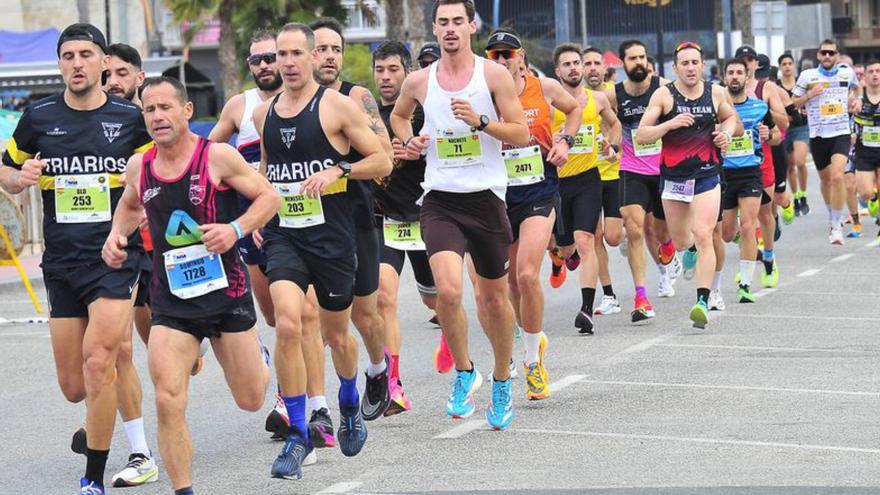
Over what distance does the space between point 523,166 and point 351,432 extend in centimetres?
249

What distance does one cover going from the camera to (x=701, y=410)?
9.34 metres

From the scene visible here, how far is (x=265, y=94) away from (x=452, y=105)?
1.27 metres

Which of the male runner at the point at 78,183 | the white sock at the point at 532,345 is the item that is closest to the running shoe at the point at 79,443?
the male runner at the point at 78,183

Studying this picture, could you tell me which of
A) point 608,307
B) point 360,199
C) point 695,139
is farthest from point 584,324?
point 360,199

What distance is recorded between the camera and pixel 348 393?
8406 mm

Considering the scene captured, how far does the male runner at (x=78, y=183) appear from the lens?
7.88 m

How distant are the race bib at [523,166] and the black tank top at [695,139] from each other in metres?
3.40

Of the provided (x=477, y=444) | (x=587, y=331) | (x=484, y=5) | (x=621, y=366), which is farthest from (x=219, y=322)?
(x=484, y=5)

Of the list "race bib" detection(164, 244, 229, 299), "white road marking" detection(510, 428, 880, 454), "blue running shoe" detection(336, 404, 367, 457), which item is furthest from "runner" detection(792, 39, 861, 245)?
"race bib" detection(164, 244, 229, 299)

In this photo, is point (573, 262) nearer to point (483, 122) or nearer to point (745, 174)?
point (745, 174)

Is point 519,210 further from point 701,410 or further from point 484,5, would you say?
point 484,5

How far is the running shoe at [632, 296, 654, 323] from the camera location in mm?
13797

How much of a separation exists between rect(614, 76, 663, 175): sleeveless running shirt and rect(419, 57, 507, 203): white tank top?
5397 millimetres

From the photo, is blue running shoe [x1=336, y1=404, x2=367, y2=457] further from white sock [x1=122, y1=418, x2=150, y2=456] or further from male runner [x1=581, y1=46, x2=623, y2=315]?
male runner [x1=581, y1=46, x2=623, y2=315]
